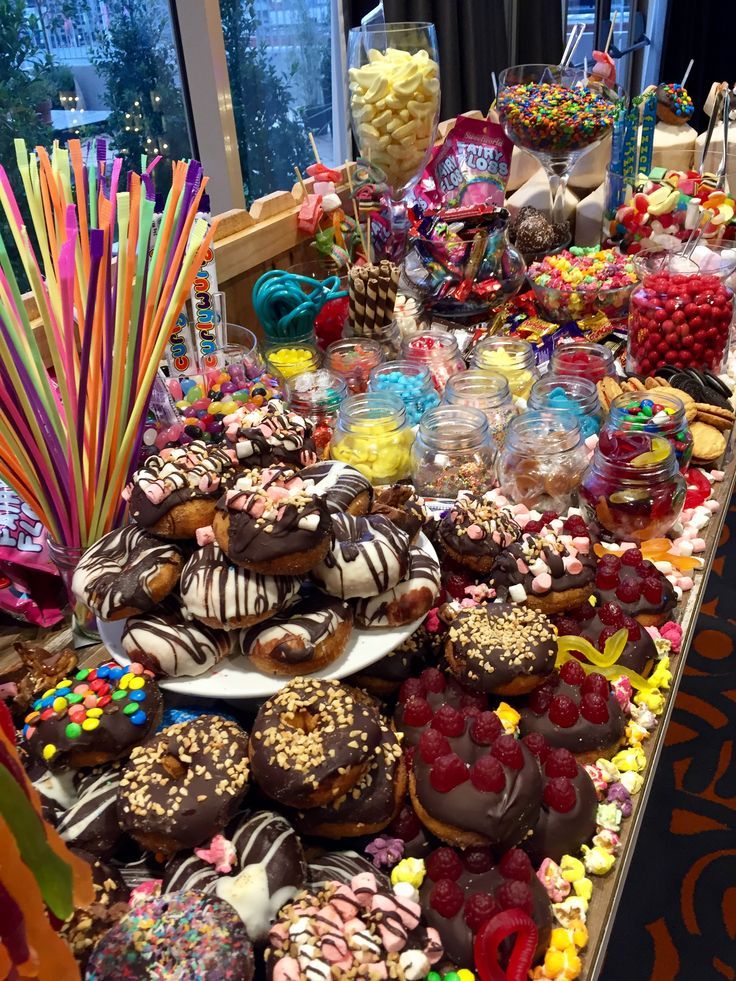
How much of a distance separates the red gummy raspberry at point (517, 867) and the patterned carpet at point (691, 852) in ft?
2.82

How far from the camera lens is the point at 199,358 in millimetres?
1483

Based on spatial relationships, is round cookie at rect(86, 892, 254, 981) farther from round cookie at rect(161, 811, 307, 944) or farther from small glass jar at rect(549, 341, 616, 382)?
small glass jar at rect(549, 341, 616, 382)

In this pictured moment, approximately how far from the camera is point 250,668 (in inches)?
36.9

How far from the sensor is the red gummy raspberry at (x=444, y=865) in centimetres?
77

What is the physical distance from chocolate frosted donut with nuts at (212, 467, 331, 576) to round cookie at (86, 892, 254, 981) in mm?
347

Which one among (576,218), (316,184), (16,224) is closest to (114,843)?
(16,224)

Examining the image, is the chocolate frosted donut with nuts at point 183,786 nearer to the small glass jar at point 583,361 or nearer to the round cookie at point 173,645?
the round cookie at point 173,645

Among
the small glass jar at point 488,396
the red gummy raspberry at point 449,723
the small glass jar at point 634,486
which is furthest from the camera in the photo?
the small glass jar at point 488,396

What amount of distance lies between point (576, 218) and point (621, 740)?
192 cm

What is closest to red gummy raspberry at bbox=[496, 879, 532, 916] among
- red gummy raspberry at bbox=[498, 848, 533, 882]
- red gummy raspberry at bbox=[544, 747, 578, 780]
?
red gummy raspberry at bbox=[498, 848, 533, 882]

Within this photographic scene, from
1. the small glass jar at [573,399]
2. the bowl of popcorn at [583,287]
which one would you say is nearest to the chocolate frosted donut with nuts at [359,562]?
the small glass jar at [573,399]

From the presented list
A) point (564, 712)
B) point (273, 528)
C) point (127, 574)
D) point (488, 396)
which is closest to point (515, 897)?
point (564, 712)

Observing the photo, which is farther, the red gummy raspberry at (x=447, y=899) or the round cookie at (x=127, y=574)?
the round cookie at (x=127, y=574)

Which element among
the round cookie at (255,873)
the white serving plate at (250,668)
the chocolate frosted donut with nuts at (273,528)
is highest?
the chocolate frosted donut with nuts at (273,528)
